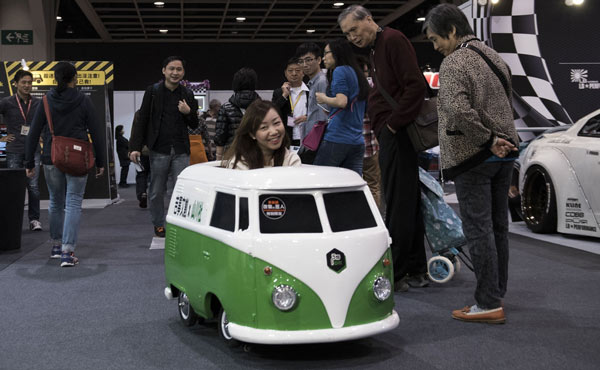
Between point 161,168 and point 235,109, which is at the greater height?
point 235,109

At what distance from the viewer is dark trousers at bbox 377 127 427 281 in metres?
4.29

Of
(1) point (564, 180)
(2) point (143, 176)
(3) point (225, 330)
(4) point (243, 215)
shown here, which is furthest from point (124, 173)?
(4) point (243, 215)

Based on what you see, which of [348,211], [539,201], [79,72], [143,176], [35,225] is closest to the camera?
[348,211]

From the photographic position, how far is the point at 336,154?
455 centimetres

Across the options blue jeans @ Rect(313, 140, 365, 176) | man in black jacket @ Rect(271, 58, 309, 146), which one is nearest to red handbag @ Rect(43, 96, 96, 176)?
man in black jacket @ Rect(271, 58, 309, 146)

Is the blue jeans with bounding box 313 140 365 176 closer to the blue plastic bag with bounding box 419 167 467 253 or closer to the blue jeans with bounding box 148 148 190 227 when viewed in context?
the blue plastic bag with bounding box 419 167 467 253

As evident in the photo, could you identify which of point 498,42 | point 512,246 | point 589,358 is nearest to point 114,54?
point 498,42

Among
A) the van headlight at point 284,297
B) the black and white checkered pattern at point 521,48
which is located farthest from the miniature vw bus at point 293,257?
the black and white checkered pattern at point 521,48

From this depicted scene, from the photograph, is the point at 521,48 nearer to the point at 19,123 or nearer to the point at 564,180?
the point at 564,180

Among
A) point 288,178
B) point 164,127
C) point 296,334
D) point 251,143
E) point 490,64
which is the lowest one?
point 296,334

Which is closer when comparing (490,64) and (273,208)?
(273,208)

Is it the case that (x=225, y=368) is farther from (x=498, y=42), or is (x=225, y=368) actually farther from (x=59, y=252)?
(x=498, y=42)

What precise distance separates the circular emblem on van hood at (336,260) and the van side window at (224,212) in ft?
1.41

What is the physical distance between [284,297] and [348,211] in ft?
1.65
